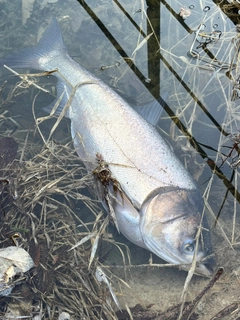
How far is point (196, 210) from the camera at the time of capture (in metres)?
3.14

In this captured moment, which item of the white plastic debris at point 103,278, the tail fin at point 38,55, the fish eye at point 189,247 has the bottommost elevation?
the fish eye at point 189,247

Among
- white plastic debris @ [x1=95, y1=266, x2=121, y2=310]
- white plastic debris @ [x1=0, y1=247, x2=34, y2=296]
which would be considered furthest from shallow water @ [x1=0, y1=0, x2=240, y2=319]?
white plastic debris @ [x1=0, y1=247, x2=34, y2=296]

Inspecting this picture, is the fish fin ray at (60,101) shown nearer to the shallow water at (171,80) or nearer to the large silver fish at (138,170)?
the large silver fish at (138,170)

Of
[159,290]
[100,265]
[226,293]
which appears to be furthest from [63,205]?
[226,293]

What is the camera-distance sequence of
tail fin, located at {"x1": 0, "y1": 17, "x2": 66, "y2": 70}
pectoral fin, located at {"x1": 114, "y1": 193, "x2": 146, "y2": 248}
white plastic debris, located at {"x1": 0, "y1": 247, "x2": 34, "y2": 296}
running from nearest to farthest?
white plastic debris, located at {"x1": 0, "y1": 247, "x2": 34, "y2": 296} → pectoral fin, located at {"x1": 114, "y1": 193, "x2": 146, "y2": 248} → tail fin, located at {"x1": 0, "y1": 17, "x2": 66, "y2": 70}

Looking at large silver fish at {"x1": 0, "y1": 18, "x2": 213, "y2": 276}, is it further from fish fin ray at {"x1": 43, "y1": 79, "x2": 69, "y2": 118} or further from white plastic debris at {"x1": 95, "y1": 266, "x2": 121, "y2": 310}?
white plastic debris at {"x1": 95, "y1": 266, "x2": 121, "y2": 310}

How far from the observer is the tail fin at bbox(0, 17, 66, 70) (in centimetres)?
391

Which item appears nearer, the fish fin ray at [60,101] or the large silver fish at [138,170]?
the large silver fish at [138,170]

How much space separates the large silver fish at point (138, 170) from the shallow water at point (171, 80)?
281 mm

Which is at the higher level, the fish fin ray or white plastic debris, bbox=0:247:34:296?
the fish fin ray

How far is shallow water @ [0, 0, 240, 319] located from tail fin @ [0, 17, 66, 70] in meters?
0.31

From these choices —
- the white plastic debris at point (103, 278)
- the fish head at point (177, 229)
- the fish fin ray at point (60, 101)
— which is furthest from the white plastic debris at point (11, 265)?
the fish fin ray at point (60, 101)

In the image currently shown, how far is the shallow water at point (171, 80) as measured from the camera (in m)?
3.27

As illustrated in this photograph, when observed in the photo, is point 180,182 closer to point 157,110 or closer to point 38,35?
point 157,110
